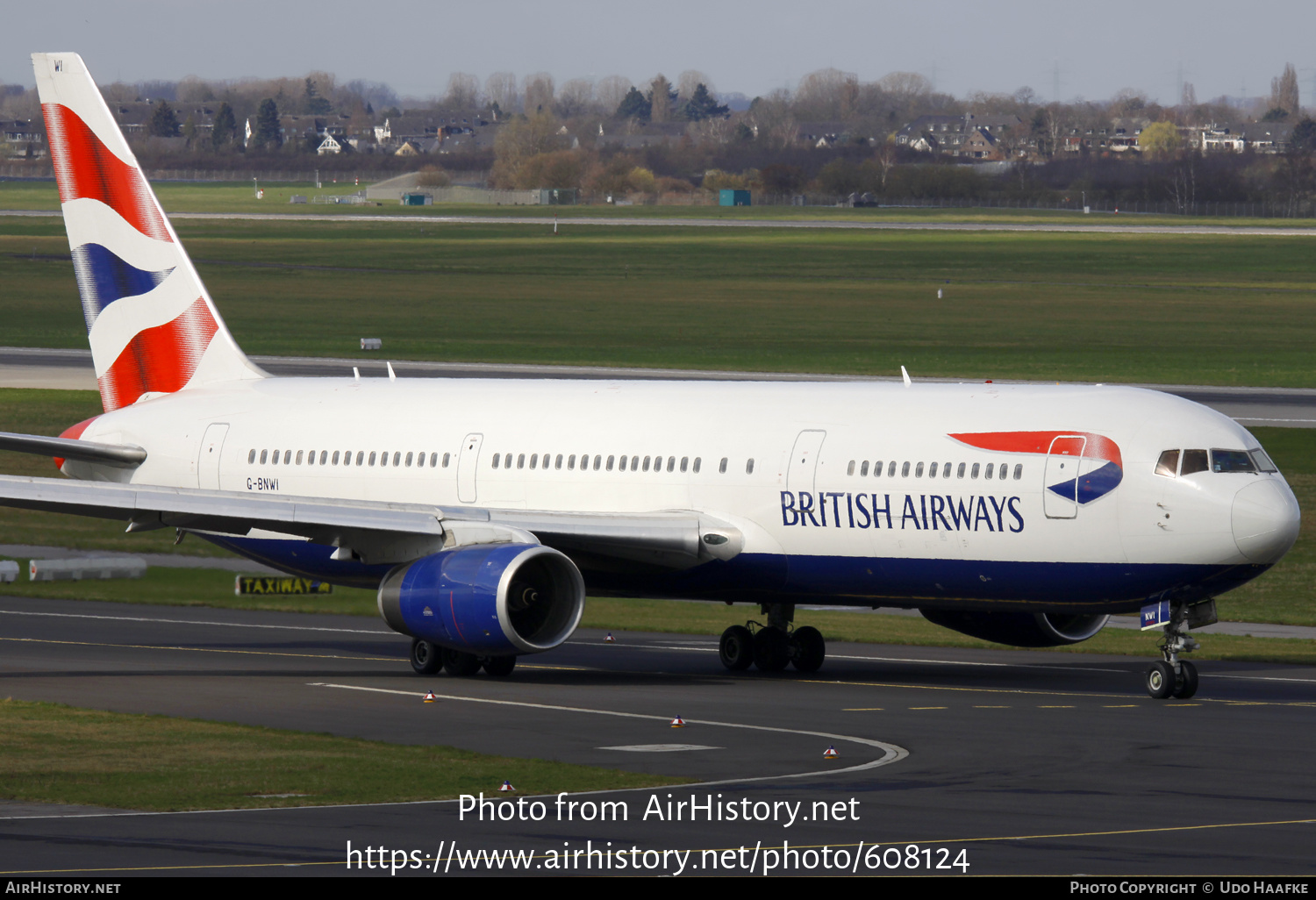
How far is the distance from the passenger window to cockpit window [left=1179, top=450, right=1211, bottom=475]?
0.36 feet

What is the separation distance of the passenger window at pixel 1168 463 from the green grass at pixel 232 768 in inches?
450

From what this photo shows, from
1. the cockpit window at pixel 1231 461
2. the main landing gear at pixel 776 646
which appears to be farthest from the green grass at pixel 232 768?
the cockpit window at pixel 1231 461

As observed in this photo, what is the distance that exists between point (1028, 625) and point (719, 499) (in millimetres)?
6011

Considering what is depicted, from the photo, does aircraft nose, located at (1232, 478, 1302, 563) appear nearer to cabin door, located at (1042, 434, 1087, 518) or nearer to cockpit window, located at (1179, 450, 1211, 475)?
cockpit window, located at (1179, 450, 1211, 475)

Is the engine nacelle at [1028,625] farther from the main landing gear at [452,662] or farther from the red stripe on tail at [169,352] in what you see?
the red stripe on tail at [169,352]

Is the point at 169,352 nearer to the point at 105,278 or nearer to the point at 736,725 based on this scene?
the point at 105,278

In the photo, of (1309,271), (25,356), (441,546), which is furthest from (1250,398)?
(1309,271)

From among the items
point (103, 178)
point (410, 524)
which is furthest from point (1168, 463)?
point (103, 178)

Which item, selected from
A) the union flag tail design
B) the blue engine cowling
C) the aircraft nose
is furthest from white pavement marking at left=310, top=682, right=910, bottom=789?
the union flag tail design

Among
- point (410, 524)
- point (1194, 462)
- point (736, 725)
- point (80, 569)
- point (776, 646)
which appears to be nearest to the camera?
point (736, 725)

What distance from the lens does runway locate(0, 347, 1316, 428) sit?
76.8 meters

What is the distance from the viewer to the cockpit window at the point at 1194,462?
32750mm

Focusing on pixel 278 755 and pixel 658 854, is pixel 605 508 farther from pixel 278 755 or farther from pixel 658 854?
pixel 658 854

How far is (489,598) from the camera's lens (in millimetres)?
34281
